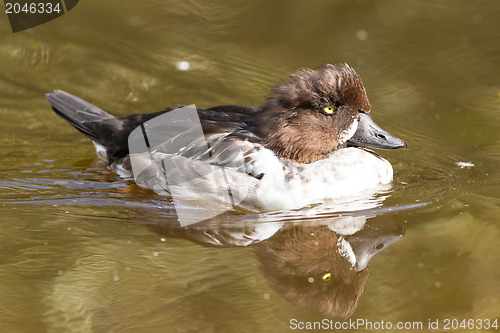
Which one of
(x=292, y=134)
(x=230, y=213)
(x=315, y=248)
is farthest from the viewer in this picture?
(x=292, y=134)

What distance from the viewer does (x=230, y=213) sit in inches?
Answer: 268

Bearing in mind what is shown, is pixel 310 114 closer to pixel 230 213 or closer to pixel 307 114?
pixel 307 114

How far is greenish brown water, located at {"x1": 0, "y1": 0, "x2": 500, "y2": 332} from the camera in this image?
5082 millimetres

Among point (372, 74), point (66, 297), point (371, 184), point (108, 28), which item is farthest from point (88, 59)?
point (66, 297)

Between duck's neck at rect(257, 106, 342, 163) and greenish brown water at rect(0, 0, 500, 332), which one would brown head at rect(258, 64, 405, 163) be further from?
greenish brown water at rect(0, 0, 500, 332)

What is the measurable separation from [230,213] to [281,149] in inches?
33.7

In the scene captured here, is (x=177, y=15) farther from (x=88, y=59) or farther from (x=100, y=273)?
(x=100, y=273)

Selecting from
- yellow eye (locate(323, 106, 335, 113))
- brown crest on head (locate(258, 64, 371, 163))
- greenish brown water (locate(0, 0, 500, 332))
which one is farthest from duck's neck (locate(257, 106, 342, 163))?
greenish brown water (locate(0, 0, 500, 332))

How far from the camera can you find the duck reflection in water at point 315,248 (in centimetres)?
521

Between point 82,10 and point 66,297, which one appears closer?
point 66,297

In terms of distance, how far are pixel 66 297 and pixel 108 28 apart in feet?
21.2

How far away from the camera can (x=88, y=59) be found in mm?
10289

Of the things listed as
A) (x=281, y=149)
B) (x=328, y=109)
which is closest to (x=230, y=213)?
(x=281, y=149)

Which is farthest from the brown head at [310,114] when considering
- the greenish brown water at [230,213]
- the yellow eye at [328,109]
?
the greenish brown water at [230,213]
